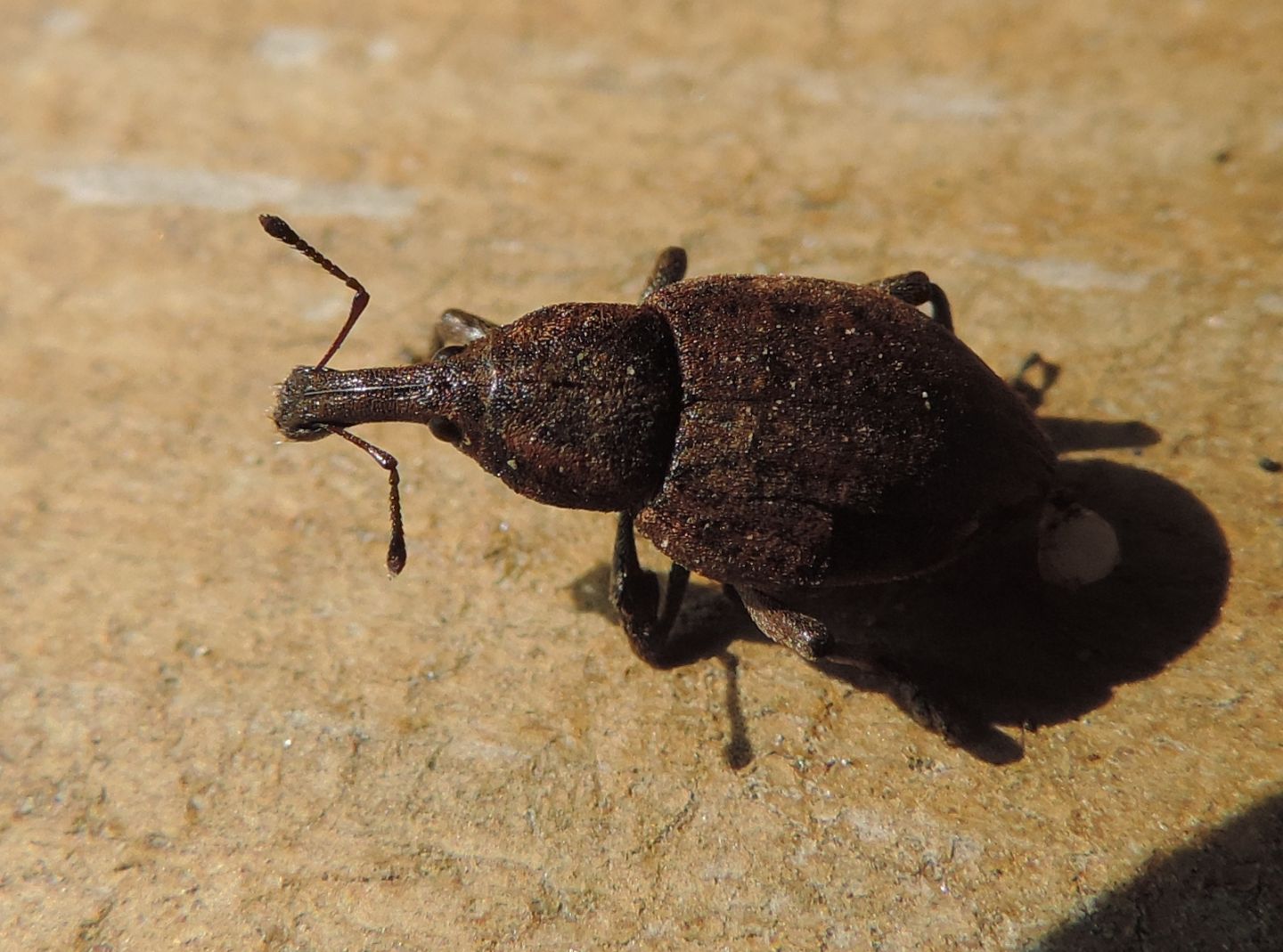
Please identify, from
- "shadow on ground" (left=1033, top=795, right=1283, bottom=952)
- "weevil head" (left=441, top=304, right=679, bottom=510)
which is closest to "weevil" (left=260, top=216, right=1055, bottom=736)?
"weevil head" (left=441, top=304, right=679, bottom=510)

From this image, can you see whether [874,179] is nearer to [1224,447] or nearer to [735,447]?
[1224,447]

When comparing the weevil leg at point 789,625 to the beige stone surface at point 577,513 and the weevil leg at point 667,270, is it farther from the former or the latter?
the weevil leg at point 667,270

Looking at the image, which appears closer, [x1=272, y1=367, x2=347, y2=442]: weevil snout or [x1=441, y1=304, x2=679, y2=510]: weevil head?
[x1=441, y1=304, x2=679, y2=510]: weevil head

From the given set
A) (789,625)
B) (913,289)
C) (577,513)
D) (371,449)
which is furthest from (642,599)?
(913,289)

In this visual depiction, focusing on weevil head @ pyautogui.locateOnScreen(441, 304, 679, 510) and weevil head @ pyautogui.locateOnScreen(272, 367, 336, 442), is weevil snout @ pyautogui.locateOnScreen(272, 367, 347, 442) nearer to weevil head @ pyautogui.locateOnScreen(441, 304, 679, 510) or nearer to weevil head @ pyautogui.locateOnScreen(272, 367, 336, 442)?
weevil head @ pyautogui.locateOnScreen(272, 367, 336, 442)

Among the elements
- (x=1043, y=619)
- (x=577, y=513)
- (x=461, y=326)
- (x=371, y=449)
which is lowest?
(x=577, y=513)

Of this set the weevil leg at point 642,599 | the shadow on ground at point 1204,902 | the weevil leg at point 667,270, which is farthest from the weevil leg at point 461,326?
the shadow on ground at point 1204,902

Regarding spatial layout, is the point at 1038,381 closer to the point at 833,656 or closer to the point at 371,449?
the point at 833,656
